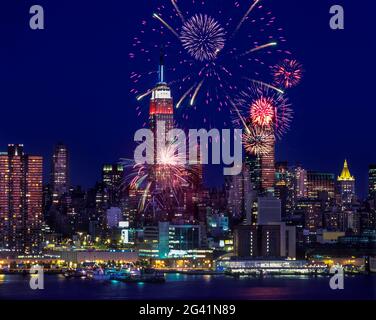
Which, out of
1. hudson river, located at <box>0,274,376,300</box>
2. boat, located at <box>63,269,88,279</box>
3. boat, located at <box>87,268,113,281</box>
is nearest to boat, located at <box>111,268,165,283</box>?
boat, located at <box>87,268,113,281</box>

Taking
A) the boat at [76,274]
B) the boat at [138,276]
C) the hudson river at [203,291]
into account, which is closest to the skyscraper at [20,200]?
the boat at [76,274]

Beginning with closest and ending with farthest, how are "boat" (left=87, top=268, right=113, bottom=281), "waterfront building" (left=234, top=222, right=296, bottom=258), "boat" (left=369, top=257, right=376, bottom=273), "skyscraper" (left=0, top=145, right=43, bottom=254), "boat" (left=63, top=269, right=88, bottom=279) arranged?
"boat" (left=87, top=268, right=113, bottom=281), "boat" (left=63, top=269, right=88, bottom=279), "waterfront building" (left=234, top=222, right=296, bottom=258), "boat" (left=369, top=257, right=376, bottom=273), "skyscraper" (left=0, top=145, right=43, bottom=254)

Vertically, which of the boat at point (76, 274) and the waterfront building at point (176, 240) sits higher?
the waterfront building at point (176, 240)

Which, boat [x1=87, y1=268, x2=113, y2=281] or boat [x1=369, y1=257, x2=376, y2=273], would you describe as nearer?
boat [x1=87, y1=268, x2=113, y2=281]

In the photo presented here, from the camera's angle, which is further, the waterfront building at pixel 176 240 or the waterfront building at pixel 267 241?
the waterfront building at pixel 176 240

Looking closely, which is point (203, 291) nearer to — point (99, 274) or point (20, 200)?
point (99, 274)

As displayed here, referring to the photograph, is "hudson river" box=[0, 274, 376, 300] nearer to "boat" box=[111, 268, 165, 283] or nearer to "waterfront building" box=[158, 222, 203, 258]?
"boat" box=[111, 268, 165, 283]

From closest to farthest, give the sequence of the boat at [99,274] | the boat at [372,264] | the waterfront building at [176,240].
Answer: the boat at [99,274], the boat at [372,264], the waterfront building at [176,240]

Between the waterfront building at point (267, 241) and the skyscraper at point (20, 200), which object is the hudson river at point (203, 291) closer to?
the waterfront building at point (267, 241)
